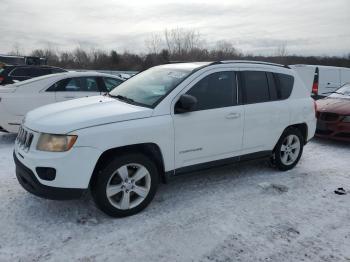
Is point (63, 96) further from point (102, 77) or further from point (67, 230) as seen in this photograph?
point (67, 230)

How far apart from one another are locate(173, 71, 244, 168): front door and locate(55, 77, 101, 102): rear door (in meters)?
3.96

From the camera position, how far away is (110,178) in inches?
139

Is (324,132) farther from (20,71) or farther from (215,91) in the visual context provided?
(20,71)

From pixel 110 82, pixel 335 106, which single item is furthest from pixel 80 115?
pixel 335 106

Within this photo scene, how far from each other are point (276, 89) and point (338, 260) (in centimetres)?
281

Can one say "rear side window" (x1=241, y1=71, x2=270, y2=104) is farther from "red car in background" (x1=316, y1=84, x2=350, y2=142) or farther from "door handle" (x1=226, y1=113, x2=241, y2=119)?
"red car in background" (x1=316, y1=84, x2=350, y2=142)

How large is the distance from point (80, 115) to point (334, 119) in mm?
5870

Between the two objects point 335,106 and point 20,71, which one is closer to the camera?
point 335,106

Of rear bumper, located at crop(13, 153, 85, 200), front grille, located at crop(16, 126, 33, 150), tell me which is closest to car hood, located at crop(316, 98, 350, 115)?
rear bumper, located at crop(13, 153, 85, 200)

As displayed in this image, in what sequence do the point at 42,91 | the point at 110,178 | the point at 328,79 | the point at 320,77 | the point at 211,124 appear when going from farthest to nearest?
the point at 328,79 → the point at 320,77 → the point at 42,91 → the point at 211,124 → the point at 110,178

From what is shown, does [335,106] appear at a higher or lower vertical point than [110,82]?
lower

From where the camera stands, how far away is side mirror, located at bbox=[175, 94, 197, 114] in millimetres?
3817

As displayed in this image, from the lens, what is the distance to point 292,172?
17.8ft

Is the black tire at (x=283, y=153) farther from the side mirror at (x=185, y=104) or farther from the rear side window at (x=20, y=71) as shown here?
the rear side window at (x=20, y=71)
